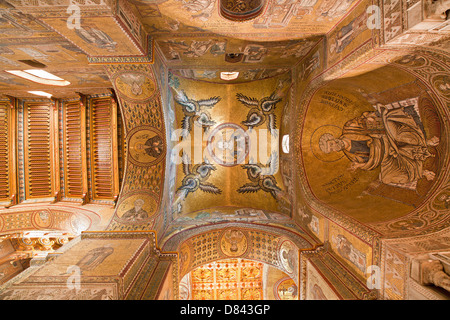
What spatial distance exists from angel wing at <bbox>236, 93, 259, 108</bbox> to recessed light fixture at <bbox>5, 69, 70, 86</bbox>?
728 cm

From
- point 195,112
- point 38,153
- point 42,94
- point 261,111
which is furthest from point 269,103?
point 38,153

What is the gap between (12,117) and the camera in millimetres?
9656

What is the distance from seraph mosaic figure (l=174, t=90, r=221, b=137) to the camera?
8.86 m

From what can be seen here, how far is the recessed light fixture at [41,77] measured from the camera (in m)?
8.15

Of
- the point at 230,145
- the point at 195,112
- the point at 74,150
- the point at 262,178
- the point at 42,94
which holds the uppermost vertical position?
the point at 42,94

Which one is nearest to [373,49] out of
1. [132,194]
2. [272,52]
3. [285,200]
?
[272,52]

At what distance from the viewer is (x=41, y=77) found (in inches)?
345

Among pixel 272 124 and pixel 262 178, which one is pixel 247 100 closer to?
pixel 272 124

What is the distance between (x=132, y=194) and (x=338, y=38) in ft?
25.8

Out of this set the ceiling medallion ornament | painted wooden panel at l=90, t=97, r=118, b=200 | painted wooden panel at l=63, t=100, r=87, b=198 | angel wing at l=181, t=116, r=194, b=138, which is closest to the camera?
the ceiling medallion ornament

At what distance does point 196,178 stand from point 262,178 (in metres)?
2.96

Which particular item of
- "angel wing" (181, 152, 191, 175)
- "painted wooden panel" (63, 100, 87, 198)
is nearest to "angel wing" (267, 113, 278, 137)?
"angel wing" (181, 152, 191, 175)

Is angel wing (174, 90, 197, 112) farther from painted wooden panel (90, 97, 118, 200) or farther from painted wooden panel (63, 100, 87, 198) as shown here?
painted wooden panel (63, 100, 87, 198)

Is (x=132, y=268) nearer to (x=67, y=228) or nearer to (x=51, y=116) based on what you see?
(x=67, y=228)
